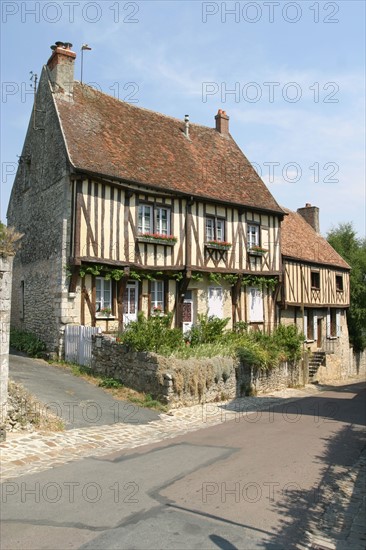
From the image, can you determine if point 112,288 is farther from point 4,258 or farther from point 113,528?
point 113,528

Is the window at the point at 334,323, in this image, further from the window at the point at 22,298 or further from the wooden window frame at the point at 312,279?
the window at the point at 22,298

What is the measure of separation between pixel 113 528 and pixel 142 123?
1602 centimetres

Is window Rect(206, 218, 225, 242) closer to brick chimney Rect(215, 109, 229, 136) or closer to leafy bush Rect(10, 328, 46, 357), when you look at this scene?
brick chimney Rect(215, 109, 229, 136)

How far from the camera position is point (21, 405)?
26.8ft

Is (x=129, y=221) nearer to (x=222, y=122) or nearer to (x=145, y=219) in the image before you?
(x=145, y=219)

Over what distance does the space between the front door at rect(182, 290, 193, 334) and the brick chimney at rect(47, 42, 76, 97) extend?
8125 mm

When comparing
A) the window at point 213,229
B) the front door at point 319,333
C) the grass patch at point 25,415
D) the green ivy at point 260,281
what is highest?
the window at point 213,229

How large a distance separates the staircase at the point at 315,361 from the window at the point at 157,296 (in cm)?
870

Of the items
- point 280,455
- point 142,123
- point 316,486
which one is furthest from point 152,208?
point 316,486

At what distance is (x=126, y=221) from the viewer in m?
14.9

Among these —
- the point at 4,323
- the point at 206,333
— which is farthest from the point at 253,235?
the point at 4,323

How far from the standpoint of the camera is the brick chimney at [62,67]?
15.6 m

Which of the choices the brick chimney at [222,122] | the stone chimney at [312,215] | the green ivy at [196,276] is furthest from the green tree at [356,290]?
the green ivy at [196,276]

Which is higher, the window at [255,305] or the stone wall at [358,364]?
the window at [255,305]
